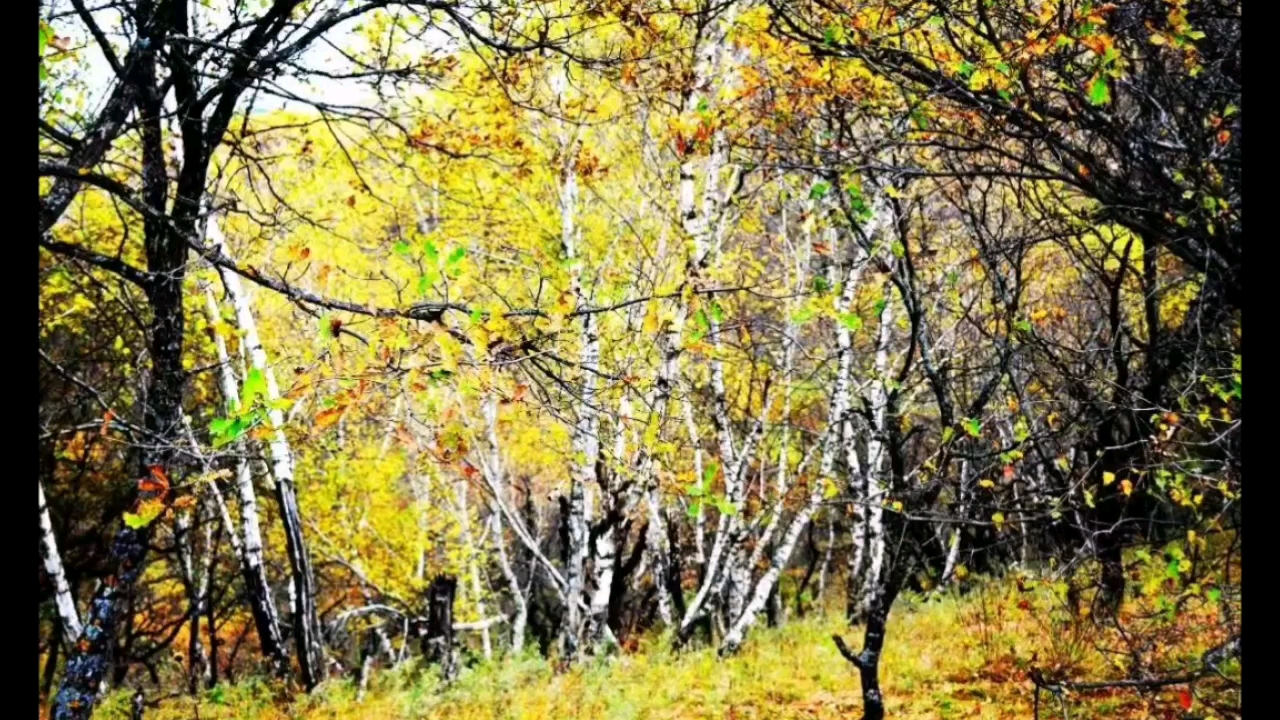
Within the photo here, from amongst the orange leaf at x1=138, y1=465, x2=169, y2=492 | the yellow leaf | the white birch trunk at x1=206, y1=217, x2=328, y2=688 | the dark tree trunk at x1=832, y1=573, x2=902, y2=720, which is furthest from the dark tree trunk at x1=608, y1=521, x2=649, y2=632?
the orange leaf at x1=138, y1=465, x2=169, y2=492

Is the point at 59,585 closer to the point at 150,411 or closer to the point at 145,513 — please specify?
the point at 150,411

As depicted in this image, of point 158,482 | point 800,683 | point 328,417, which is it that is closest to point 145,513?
point 158,482

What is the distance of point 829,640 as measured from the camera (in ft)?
33.6

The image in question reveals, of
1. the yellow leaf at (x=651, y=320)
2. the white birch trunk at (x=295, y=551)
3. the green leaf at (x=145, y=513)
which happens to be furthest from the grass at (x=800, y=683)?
the green leaf at (x=145, y=513)

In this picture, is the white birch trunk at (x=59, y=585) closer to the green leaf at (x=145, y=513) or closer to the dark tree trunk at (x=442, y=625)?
the dark tree trunk at (x=442, y=625)

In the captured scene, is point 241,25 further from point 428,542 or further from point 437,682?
point 428,542

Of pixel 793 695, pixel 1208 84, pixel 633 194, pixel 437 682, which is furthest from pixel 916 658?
pixel 633 194

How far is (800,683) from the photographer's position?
8.30 m

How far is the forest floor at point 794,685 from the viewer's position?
698cm

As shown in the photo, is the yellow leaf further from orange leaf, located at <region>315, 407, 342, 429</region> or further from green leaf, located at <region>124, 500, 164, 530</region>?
green leaf, located at <region>124, 500, 164, 530</region>

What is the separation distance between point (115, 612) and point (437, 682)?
391cm

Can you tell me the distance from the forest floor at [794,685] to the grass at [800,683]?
0.02 meters

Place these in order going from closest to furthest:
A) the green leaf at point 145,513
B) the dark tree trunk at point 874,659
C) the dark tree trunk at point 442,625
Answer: the green leaf at point 145,513 → the dark tree trunk at point 874,659 → the dark tree trunk at point 442,625

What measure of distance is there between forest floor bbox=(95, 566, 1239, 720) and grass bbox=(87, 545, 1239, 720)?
17mm
